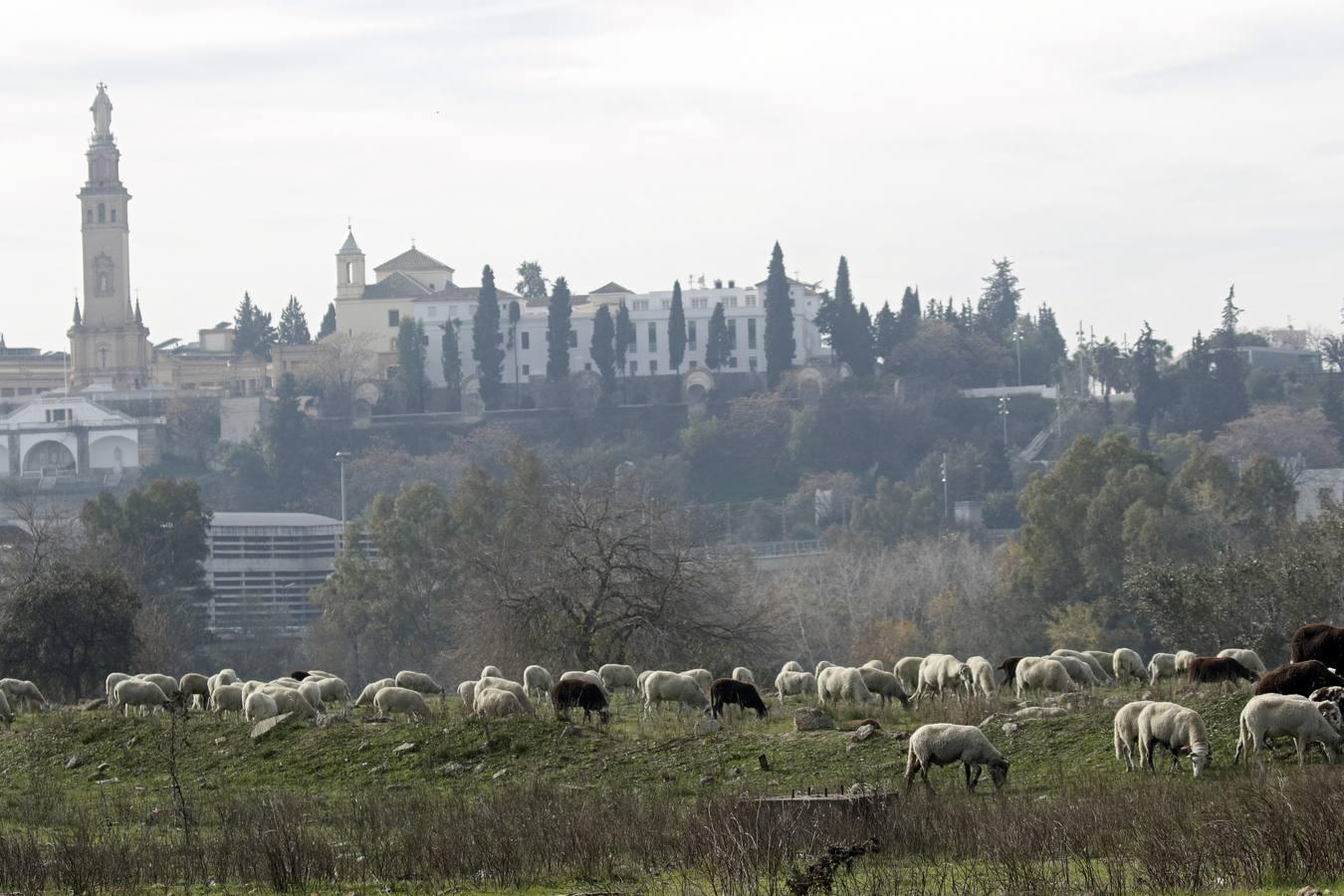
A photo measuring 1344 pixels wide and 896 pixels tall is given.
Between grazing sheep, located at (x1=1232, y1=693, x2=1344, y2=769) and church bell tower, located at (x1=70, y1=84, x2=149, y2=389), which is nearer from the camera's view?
grazing sheep, located at (x1=1232, y1=693, x2=1344, y2=769)

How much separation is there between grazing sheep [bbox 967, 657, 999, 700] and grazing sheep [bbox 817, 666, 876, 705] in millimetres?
1506

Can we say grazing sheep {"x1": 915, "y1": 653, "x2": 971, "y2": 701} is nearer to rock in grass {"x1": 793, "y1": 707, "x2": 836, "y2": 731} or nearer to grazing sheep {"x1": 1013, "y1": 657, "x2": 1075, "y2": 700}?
grazing sheep {"x1": 1013, "y1": 657, "x2": 1075, "y2": 700}

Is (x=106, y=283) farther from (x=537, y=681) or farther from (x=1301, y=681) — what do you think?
(x=1301, y=681)

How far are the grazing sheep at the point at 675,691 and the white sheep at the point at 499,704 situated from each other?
240 cm

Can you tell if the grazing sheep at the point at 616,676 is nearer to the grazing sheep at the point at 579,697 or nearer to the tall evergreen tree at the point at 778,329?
the grazing sheep at the point at 579,697

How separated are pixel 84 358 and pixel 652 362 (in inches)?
2022

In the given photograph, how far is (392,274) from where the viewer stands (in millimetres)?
195875

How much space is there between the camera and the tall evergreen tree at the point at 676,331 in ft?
547

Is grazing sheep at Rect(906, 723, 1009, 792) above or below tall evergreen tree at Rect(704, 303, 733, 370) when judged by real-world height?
below

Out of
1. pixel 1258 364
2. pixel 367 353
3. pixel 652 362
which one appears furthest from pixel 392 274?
pixel 1258 364

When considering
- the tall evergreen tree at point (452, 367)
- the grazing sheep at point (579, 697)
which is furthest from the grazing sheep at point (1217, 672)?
the tall evergreen tree at point (452, 367)

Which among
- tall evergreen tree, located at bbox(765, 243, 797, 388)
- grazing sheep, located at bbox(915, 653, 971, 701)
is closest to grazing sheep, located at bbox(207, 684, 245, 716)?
grazing sheep, located at bbox(915, 653, 971, 701)

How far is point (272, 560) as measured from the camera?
120375mm

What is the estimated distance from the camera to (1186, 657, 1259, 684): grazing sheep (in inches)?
1144
